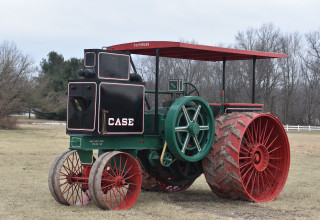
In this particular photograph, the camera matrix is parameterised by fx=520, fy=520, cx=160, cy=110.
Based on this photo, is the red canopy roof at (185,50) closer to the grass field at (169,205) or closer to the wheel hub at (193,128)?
the wheel hub at (193,128)

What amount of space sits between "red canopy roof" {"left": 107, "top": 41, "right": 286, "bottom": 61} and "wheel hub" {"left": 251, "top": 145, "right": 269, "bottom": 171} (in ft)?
5.67

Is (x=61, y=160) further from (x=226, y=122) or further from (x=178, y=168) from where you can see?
(x=226, y=122)

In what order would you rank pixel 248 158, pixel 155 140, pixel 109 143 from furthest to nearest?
pixel 248 158 → pixel 155 140 → pixel 109 143

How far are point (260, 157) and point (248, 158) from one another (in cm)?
35

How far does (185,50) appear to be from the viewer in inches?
350

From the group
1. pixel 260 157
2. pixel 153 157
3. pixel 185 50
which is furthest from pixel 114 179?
pixel 260 157

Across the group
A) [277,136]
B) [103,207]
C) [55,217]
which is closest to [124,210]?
[103,207]

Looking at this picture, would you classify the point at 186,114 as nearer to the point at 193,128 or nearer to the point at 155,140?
the point at 193,128

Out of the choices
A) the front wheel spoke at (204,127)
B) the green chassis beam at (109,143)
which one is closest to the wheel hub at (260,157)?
the front wheel spoke at (204,127)

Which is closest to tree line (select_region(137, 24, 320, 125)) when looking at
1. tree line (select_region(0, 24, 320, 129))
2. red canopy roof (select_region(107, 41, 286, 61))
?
tree line (select_region(0, 24, 320, 129))

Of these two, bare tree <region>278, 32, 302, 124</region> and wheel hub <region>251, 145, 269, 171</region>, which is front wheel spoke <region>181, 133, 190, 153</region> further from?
bare tree <region>278, 32, 302, 124</region>

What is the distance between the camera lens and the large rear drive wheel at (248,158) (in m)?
8.27

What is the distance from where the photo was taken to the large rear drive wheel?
27.1ft

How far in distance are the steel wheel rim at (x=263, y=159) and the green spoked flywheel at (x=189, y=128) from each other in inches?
26.1
